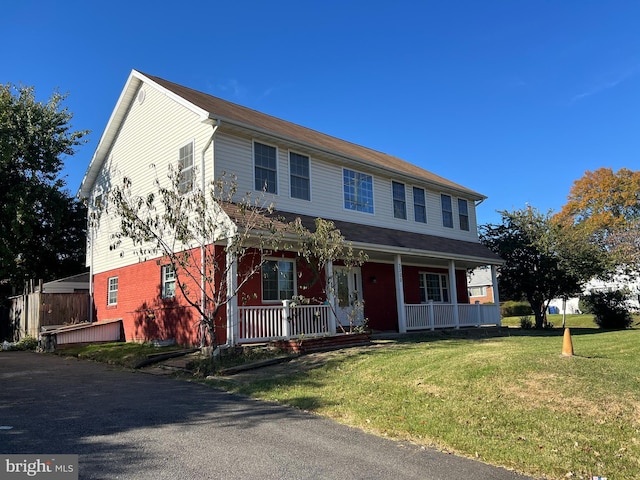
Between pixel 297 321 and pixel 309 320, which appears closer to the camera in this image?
pixel 297 321

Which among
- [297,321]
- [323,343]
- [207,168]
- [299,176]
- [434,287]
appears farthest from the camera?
[434,287]

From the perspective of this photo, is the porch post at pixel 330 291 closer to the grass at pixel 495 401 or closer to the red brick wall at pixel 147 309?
the grass at pixel 495 401

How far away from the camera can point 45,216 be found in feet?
81.5

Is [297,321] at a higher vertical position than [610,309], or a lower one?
higher

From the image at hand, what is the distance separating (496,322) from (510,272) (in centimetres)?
527

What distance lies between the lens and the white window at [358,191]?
17.3m

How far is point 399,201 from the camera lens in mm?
19297

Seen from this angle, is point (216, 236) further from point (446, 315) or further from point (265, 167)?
point (446, 315)

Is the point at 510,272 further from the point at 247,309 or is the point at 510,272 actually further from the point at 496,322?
the point at 247,309

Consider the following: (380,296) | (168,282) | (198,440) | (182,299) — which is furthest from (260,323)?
(198,440)

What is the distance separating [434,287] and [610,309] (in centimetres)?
1092

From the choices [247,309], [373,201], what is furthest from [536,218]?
[247,309]

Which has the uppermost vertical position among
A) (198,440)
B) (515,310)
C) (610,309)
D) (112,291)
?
(112,291)

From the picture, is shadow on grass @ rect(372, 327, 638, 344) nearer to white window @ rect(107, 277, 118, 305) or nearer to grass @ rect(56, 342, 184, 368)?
grass @ rect(56, 342, 184, 368)
